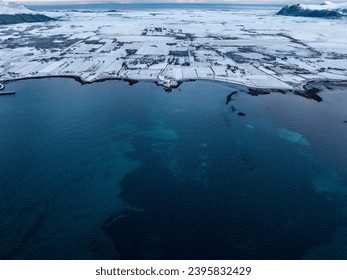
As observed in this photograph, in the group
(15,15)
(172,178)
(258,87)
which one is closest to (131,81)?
(258,87)

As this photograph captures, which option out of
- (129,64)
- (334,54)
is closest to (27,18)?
(129,64)

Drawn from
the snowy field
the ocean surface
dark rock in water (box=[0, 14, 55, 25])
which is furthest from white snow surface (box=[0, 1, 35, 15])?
the ocean surface

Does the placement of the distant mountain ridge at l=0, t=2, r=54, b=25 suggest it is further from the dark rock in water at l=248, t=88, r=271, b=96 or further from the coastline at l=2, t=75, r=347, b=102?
the dark rock in water at l=248, t=88, r=271, b=96

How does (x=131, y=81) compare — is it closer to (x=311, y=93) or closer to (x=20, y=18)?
(x=311, y=93)

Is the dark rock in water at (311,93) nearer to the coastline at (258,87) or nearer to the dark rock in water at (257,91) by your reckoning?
the coastline at (258,87)

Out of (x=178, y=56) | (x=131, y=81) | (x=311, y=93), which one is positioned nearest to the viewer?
(x=311, y=93)
